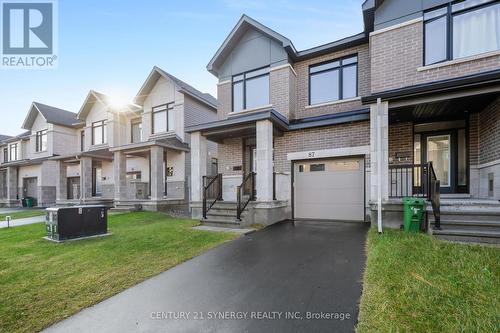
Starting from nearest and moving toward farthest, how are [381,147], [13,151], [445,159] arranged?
1. [381,147]
2. [445,159]
3. [13,151]

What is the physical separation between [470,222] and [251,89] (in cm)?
897

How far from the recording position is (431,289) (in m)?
3.00

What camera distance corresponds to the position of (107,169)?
17578 mm

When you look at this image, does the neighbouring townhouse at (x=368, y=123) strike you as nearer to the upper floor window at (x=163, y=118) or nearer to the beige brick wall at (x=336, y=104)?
the beige brick wall at (x=336, y=104)

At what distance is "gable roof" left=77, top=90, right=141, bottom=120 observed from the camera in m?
16.9

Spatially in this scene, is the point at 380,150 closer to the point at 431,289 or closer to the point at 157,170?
the point at 431,289

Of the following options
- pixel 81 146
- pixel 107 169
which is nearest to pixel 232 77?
pixel 107 169

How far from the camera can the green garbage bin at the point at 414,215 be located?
6.02 meters

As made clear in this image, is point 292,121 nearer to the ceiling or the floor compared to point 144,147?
nearer to the ceiling

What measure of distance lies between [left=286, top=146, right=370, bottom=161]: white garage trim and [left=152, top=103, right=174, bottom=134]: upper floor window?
8.96 m

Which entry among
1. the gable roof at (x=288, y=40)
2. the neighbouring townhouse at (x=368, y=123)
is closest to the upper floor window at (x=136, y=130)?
the gable roof at (x=288, y=40)

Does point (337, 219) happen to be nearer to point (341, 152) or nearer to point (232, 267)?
point (341, 152)

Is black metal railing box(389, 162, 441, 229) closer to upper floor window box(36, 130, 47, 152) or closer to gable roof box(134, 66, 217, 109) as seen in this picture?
gable roof box(134, 66, 217, 109)

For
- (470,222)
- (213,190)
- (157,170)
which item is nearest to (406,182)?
(470,222)
